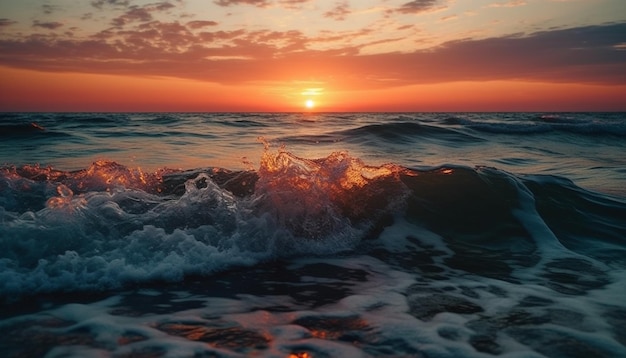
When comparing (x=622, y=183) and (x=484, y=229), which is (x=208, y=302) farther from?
(x=622, y=183)

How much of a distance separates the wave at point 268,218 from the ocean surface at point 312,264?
2cm

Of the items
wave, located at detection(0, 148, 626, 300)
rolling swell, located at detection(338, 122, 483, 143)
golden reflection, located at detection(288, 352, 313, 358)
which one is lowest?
golden reflection, located at detection(288, 352, 313, 358)

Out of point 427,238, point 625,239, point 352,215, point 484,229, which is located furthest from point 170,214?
point 625,239

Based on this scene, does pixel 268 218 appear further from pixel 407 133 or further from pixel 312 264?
pixel 407 133

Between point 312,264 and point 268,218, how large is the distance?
2.34ft

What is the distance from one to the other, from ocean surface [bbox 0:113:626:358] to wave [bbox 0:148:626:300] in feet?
0.06

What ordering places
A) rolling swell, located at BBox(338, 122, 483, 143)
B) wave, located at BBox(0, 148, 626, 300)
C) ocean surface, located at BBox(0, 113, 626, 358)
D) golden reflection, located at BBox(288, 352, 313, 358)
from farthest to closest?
rolling swell, located at BBox(338, 122, 483, 143) < wave, located at BBox(0, 148, 626, 300) < ocean surface, located at BBox(0, 113, 626, 358) < golden reflection, located at BBox(288, 352, 313, 358)

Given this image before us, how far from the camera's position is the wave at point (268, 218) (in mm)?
3527

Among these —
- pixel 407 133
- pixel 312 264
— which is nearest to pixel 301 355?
pixel 312 264

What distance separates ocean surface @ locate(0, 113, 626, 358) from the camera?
8.51 feet

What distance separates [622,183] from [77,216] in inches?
346

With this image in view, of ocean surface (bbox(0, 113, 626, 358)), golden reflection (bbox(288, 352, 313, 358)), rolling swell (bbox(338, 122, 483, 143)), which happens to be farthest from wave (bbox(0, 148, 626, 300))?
rolling swell (bbox(338, 122, 483, 143))

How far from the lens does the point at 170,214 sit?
4.45 m

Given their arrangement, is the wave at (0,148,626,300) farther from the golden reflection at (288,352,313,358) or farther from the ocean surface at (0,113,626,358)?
the golden reflection at (288,352,313,358)
